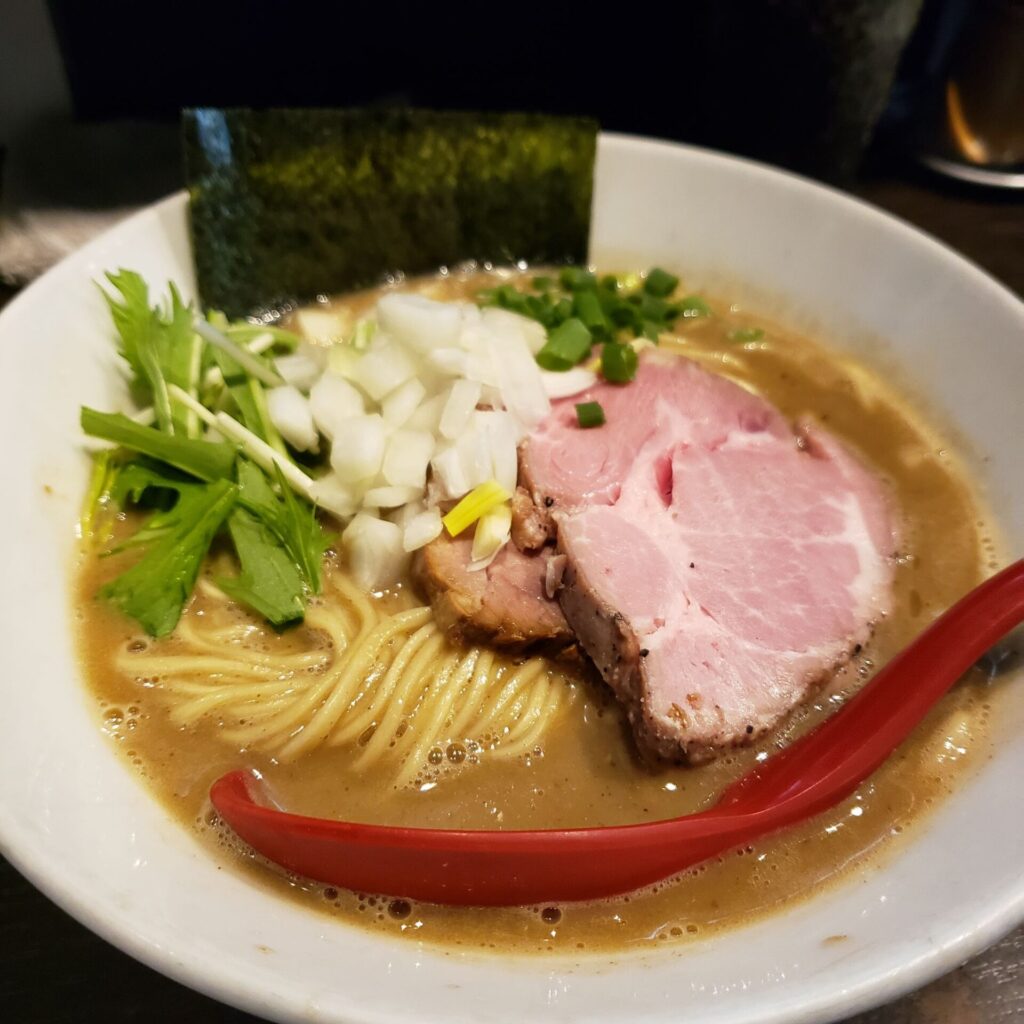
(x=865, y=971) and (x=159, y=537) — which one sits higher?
(x=865, y=971)

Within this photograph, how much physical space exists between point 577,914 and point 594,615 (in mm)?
535

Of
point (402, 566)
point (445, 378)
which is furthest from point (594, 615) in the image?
point (445, 378)

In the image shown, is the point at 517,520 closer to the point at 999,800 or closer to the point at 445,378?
the point at 445,378

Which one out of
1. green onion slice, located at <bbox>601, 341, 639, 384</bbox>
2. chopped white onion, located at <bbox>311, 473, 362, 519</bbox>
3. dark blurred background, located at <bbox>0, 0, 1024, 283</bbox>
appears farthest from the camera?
dark blurred background, located at <bbox>0, 0, 1024, 283</bbox>

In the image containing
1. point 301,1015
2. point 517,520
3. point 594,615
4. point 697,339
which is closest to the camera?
point 301,1015

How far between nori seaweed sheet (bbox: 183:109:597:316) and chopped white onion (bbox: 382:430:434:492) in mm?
898

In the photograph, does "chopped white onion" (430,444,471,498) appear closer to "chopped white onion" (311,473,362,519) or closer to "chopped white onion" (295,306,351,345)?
"chopped white onion" (311,473,362,519)

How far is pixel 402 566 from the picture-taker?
1.90 m

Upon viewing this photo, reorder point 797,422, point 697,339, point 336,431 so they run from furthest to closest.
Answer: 1. point 697,339
2. point 797,422
3. point 336,431

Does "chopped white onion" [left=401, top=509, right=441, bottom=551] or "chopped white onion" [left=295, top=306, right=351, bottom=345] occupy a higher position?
Result: "chopped white onion" [left=401, top=509, right=441, bottom=551]

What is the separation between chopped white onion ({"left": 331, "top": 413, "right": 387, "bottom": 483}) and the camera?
1.88 metres

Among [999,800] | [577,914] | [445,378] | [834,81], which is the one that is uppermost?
[834,81]

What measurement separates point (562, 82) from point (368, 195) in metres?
1.31

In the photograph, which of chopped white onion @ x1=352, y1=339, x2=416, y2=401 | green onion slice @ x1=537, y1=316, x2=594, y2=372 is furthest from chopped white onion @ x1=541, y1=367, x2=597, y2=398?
chopped white onion @ x1=352, y1=339, x2=416, y2=401
